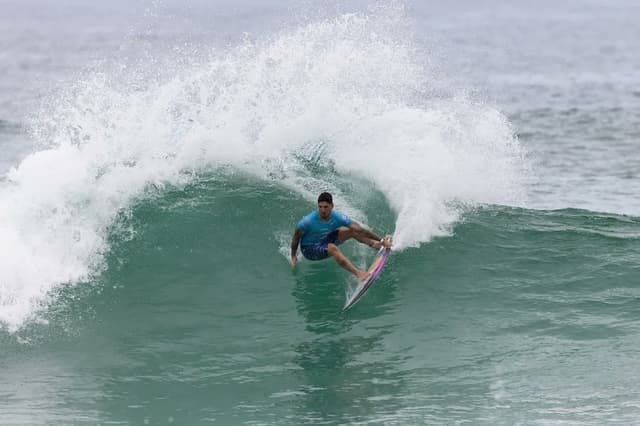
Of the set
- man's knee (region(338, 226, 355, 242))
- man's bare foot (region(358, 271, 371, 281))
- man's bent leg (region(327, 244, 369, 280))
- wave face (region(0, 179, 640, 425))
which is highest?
man's knee (region(338, 226, 355, 242))

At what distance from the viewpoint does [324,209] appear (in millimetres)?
12945

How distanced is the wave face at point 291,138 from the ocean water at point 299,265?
0.12 feet

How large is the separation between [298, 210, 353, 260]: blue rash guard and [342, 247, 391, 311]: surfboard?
0.58m

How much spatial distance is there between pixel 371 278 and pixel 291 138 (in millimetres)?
4662

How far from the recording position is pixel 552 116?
37594mm

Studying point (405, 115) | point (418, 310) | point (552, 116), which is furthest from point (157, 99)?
point (552, 116)

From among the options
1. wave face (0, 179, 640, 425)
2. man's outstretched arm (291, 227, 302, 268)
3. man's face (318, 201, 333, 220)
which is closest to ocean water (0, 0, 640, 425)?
wave face (0, 179, 640, 425)

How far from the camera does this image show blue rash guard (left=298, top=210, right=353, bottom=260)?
13.1 m

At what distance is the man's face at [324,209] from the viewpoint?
12.9 metres

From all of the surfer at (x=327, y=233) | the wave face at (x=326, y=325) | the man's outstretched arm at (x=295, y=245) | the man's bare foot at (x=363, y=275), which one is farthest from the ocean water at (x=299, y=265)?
the surfer at (x=327, y=233)

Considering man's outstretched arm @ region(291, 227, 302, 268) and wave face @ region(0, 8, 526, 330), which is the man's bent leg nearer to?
man's outstretched arm @ region(291, 227, 302, 268)

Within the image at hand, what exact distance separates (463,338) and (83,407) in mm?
4776

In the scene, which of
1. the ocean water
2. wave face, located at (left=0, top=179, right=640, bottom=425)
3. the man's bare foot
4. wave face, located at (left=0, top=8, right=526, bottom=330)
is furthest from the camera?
wave face, located at (left=0, top=8, right=526, bottom=330)

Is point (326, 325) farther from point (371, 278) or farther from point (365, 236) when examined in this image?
point (365, 236)
